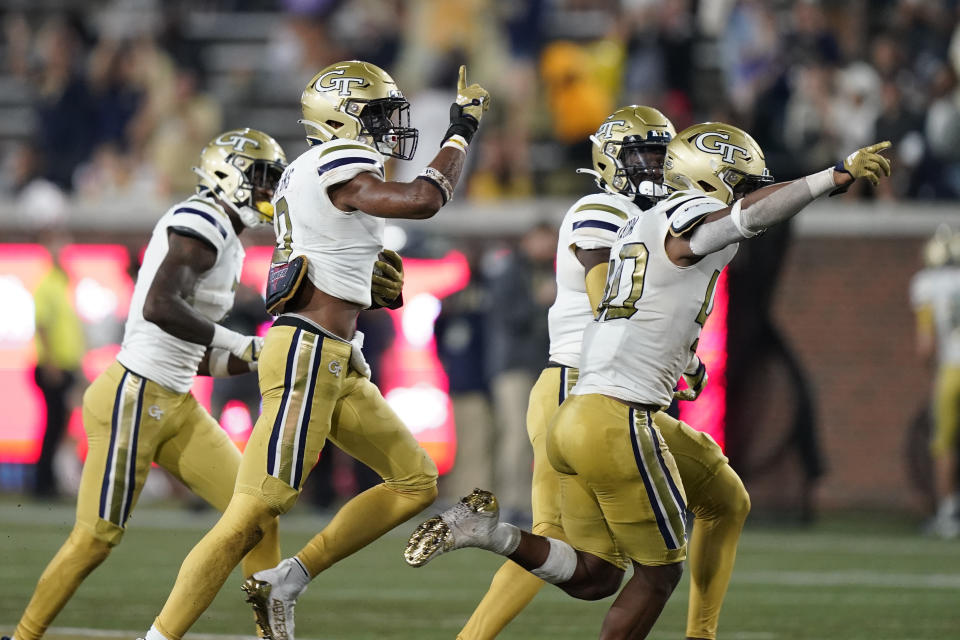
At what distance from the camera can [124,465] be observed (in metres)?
5.79

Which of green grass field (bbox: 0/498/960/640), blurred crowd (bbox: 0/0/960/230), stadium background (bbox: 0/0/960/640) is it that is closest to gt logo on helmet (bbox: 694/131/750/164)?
green grass field (bbox: 0/498/960/640)

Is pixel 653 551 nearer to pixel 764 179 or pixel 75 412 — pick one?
pixel 764 179

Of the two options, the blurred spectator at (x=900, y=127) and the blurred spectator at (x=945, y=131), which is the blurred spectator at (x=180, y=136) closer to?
the blurred spectator at (x=900, y=127)

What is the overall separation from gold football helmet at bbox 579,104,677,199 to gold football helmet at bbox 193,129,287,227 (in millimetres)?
1229

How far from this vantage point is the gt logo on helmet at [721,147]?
203 inches

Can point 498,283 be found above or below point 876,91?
below

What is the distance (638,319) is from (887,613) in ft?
9.80

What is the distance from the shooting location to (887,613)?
289 inches

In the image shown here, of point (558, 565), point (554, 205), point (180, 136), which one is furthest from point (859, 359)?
point (558, 565)

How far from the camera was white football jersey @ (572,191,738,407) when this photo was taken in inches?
197

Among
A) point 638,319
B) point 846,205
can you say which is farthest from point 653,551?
point 846,205

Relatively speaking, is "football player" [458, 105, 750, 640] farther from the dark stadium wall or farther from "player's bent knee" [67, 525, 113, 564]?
the dark stadium wall

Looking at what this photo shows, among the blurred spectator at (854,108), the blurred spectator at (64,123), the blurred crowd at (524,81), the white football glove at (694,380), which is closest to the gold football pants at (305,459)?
the white football glove at (694,380)

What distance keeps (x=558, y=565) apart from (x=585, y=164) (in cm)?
867
